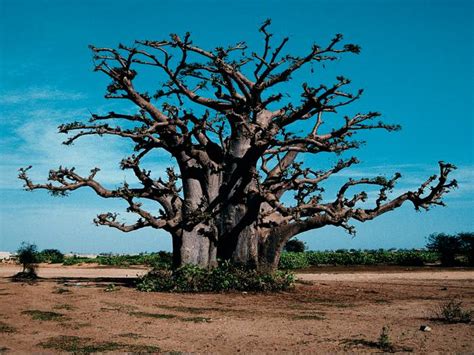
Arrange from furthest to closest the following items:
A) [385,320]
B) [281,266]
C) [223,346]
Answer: [281,266], [385,320], [223,346]

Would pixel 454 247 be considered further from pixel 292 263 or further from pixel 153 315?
pixel 153 315

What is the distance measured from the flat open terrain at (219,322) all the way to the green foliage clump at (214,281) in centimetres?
82

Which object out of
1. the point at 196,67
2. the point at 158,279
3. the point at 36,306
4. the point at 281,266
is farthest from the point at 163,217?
the point at 281,266

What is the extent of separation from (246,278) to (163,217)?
147 inches

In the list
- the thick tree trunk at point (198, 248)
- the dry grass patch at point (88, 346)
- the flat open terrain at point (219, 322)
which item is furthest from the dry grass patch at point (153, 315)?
the thick tree trunk at point (198, 248)

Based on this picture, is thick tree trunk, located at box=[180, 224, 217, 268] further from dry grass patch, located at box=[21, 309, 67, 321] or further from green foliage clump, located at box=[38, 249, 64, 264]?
green foliage clump, located at box=[38, 249, 64, 264]

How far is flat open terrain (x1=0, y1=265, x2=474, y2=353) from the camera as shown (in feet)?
25.1

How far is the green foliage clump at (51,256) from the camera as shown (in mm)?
47781

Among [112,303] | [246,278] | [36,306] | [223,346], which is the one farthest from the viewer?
[246,278]

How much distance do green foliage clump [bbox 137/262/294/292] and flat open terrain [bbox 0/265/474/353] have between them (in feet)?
2.70

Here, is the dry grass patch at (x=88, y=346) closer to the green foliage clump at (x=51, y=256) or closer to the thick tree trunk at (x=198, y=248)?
the thick tree trunk at (x=198, y=248)

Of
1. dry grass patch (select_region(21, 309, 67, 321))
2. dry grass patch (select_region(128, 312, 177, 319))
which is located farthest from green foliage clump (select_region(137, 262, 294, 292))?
dry grass patch (select_region(21, 309, 67, 321))

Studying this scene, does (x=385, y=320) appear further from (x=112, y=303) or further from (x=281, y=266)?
(x=281, y=266)

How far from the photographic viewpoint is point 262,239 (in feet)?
60.0
